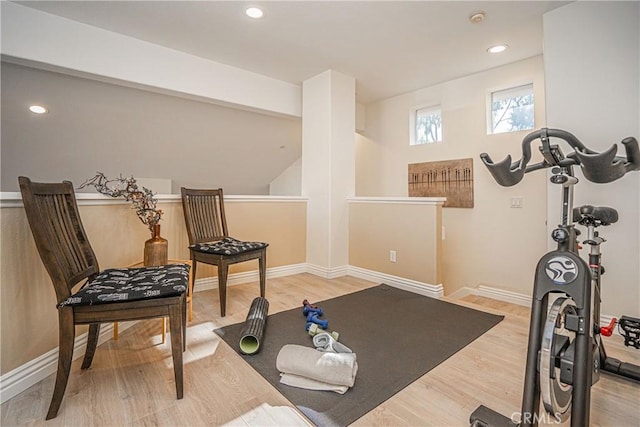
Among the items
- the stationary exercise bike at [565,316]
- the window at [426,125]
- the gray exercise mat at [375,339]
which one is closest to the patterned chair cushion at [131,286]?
the gray exercise mat at [375,339]

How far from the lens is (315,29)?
2.68 metres

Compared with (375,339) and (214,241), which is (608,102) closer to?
(375,339)

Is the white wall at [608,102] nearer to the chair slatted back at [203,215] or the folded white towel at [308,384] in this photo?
the folded white towel at [308,384]

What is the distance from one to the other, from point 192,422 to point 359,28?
2983 mm

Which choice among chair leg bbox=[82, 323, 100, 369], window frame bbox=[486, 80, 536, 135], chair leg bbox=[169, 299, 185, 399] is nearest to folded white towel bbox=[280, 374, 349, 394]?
chair leg bbox=[169, 299, 185, 399]

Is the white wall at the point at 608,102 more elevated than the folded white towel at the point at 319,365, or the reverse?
the white wall at the point at 608,102

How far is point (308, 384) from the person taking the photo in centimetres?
148

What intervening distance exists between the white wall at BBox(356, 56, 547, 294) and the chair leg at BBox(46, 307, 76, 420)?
3702 mm

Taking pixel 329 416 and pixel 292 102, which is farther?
pixel 292 102

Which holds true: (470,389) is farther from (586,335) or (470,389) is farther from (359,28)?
(359,28)

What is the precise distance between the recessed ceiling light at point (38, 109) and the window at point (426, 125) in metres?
4.20

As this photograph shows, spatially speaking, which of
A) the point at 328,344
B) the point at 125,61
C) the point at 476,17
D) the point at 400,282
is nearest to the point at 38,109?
the point at 125,61

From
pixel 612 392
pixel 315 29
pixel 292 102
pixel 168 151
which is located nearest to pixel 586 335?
pixel 612 392

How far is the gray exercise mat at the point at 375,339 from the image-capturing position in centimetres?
138
